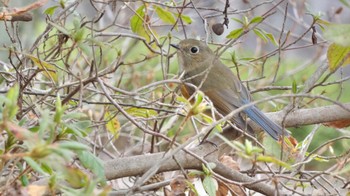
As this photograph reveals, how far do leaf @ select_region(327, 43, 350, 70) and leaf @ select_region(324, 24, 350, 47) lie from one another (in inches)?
12.3

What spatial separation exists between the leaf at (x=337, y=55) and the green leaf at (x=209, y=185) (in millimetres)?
532

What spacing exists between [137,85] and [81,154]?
2.50m

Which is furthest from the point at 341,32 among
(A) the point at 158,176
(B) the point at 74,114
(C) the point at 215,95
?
(C) the point at 215,95

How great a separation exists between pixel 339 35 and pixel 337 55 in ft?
1.16

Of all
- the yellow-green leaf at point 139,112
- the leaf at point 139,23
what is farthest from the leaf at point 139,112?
the leaf at point 139,23

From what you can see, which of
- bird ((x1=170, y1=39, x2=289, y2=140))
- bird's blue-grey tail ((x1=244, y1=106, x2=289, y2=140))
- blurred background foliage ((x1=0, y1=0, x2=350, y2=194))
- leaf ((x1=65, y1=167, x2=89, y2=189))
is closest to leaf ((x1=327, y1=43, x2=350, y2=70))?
blurred background foliage ((x1=0, y1=0, x2=350, y2=194))

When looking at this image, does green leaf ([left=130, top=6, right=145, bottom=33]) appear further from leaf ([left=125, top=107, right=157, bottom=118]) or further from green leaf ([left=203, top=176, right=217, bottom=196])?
green leaf ([left=203, top=176, right=217, bottom=196])

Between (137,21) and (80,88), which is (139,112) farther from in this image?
(80,88)

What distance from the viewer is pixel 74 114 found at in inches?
72.4

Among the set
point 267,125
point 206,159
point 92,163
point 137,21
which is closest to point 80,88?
point 92,163

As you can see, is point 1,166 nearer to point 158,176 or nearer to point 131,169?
point 131,169

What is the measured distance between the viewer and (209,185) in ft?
7.38

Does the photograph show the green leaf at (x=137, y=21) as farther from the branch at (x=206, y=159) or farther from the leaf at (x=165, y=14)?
the branch at (x=206, y=159)

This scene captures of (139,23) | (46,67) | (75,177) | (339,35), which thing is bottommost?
(75,177)
